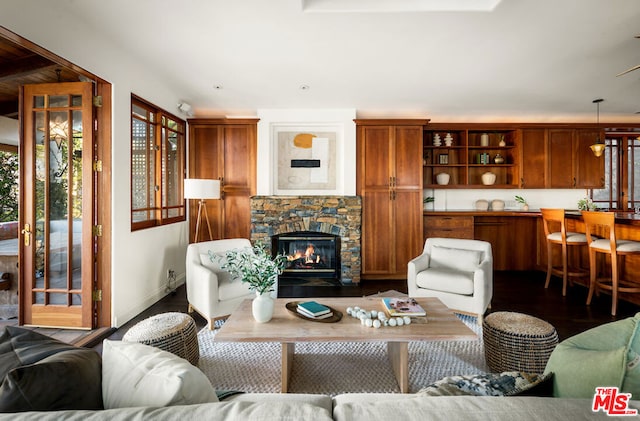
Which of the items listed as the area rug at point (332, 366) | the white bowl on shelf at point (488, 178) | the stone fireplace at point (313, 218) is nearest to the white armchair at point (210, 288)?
the area rug at point (332, 366)

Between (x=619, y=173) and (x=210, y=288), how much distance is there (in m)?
7.27

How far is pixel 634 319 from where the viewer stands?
0.96m

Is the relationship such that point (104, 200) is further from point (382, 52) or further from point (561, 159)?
point (561, 159)

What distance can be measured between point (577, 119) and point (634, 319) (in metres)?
5.80

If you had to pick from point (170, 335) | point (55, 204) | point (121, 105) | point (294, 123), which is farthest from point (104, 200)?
point (294, 123)

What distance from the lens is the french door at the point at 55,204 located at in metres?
2.81

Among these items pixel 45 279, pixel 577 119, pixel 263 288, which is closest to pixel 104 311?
pixel 45 279

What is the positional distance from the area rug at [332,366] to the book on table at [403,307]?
46 cm

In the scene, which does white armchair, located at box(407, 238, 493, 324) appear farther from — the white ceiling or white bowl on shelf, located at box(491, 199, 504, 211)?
white bowl on shelf, located at box(491, 199, 504, 211)

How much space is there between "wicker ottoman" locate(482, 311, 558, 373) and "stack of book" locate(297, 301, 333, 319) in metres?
1.14

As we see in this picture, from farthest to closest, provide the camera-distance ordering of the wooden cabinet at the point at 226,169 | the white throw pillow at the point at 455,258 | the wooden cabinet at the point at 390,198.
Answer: the wooden cabinet at the point at 226,169 < the wooden cabinet at the point at 390,198 < the white throw pillow at the point at 455,258

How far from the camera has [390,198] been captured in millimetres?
4652

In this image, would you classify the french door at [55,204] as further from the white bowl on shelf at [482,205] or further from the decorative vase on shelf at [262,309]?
the white bowl on shelf at [482,205]

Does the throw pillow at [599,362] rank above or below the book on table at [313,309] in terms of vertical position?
above
